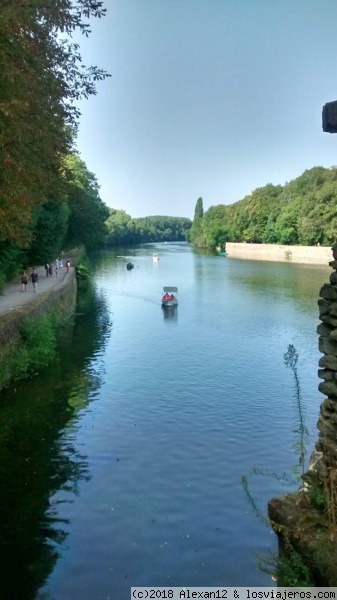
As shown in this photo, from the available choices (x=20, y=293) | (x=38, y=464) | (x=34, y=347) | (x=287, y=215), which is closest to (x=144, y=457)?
(x=38, y=464)

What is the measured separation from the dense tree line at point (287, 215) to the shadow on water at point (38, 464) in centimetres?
6315

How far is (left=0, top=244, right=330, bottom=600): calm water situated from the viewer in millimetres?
9328

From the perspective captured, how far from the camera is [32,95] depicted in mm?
12484

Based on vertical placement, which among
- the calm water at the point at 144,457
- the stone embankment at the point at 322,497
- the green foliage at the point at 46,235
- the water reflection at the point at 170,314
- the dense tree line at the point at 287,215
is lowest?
the calm water at the point at 144,457

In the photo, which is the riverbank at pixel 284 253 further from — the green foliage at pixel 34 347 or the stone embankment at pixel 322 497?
the stone embankment at pixel 322 497

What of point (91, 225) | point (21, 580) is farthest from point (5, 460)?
point (91, 225)

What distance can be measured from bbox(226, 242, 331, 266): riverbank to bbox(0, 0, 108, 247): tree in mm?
69515

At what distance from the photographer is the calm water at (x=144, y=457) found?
933 centimetres

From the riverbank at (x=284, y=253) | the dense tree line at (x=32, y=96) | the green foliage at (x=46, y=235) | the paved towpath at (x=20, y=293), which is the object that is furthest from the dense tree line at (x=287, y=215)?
the dense tree line at (x=32, y=96)

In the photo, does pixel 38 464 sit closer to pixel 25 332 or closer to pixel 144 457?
pixel 144 457

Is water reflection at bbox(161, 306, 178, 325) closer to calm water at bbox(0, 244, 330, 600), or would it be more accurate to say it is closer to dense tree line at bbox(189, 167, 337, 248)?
calm water at bbox(0, 244, 330, 600)

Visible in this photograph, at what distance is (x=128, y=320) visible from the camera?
3525 centimetres

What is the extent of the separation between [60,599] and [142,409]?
9.57m

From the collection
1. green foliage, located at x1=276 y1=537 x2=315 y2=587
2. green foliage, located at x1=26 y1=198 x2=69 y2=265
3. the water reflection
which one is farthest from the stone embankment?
green foliage, located at x1=26 y1=198 x2=69 y2=265
